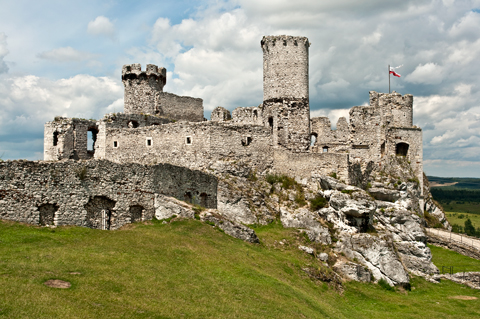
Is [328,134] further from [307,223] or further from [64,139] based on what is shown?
[64,139]

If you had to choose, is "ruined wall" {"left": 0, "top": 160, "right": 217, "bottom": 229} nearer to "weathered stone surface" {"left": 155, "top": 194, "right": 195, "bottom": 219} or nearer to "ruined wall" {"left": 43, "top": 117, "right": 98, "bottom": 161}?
"weathered stone surface" {"left": 155, "top": 194, "right": 195, "bottom": 219}

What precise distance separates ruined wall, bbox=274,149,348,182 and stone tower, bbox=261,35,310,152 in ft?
7.49

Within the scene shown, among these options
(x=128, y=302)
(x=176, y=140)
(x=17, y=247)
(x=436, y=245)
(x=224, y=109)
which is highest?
(x=224, y=109)

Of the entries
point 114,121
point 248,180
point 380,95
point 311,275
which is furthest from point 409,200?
point 114,121

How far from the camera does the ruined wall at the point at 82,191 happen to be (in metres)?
19.0

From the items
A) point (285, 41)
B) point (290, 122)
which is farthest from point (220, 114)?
point (285, 41)

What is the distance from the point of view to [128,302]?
12.8 meters

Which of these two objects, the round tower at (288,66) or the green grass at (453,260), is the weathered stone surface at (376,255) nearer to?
the green grass at (453,260)

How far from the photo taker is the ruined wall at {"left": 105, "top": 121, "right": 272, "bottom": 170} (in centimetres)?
3434

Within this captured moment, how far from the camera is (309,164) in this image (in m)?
34.4

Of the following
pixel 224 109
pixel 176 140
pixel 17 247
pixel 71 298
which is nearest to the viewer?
pixel 71 298

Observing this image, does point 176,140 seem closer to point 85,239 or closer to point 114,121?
point 114,121

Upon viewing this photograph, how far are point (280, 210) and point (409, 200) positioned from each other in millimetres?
12984

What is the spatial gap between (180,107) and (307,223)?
20.8m
